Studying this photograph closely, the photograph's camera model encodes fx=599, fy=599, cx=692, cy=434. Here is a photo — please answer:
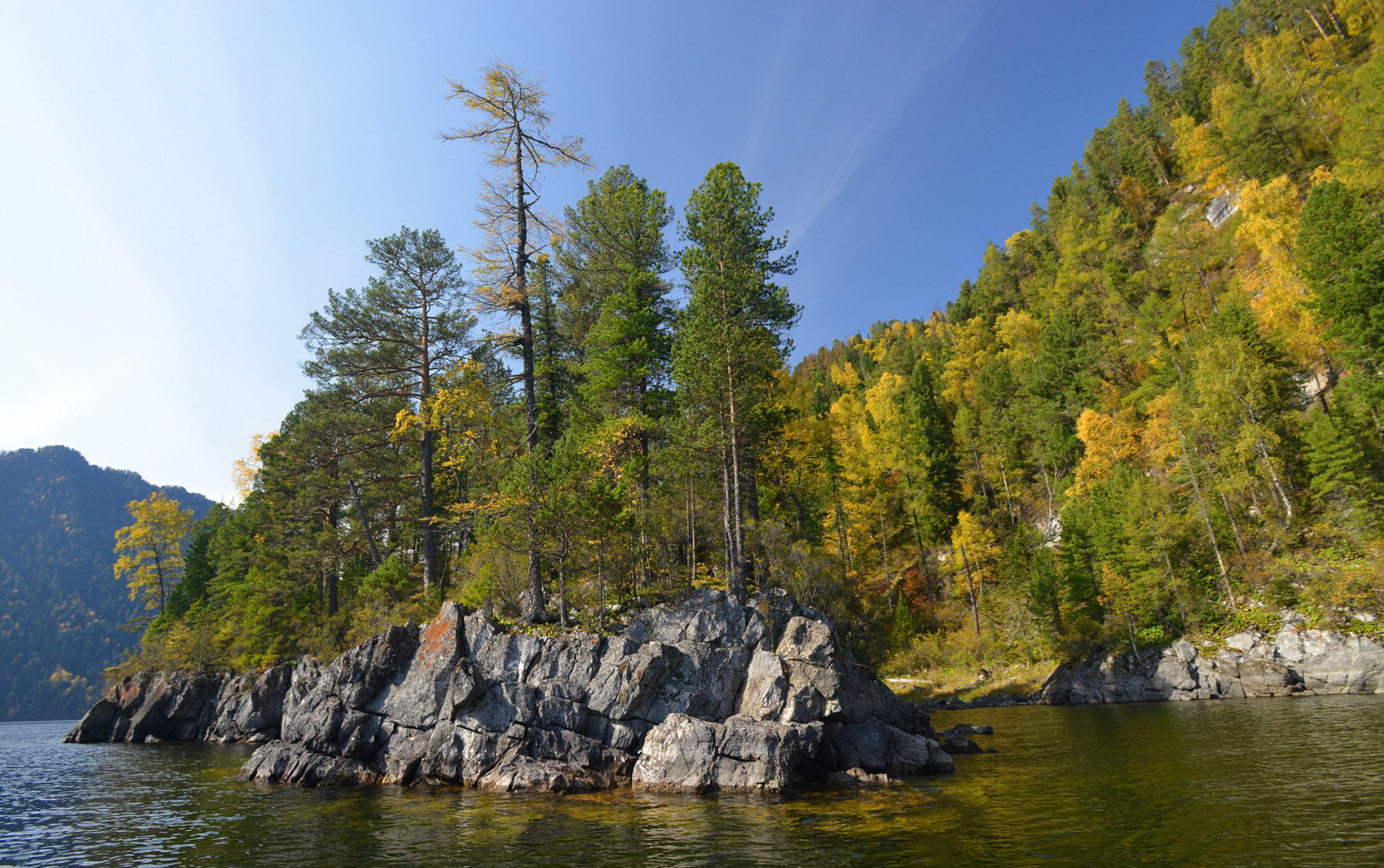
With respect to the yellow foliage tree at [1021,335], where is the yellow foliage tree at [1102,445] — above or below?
below

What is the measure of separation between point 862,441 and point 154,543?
71.5m

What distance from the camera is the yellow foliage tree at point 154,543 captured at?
58.5 m

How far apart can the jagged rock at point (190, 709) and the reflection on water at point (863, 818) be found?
59.1ft

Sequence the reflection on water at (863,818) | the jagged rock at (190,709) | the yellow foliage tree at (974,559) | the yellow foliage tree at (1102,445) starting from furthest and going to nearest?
the yellow foliage tree at (974,559) → the yellow foliage tree at (1102,445) → the jagged rock at (190,709) → the reflection on water at (863,818)

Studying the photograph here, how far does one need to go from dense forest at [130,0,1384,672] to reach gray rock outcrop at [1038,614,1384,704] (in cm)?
160

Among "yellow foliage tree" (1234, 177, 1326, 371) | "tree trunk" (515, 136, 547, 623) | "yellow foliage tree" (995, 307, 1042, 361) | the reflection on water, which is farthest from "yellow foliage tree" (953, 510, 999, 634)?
"tree trunk" (515, 136, 547, 623)

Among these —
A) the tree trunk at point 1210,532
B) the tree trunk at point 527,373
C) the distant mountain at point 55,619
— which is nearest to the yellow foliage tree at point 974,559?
the tree trunk at point 1210,532

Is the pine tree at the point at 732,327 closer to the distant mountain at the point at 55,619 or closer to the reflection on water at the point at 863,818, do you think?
the reflection on water at the point at 863,818

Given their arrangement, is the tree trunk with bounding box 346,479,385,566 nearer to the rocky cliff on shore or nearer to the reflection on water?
the rocky cliff on shore

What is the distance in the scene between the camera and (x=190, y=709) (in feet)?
150

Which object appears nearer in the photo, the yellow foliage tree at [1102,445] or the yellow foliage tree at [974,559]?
the yellow foliage tree at [1102,445]

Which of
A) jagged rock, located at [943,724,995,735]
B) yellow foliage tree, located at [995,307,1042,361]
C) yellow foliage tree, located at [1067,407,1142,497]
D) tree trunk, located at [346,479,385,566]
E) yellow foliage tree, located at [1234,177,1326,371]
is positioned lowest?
jagged rock, located at [943,724,995,735]

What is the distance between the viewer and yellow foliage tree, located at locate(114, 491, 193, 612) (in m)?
58.5

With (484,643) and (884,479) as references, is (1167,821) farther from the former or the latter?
(884,479)
